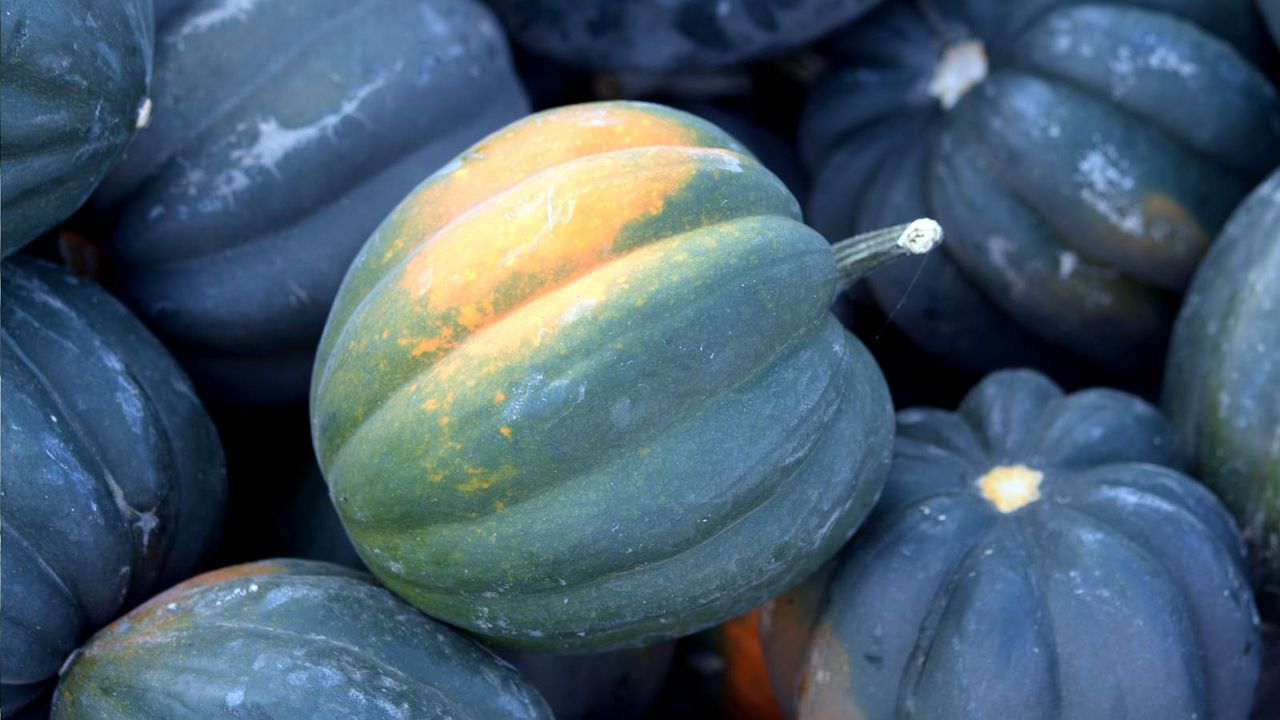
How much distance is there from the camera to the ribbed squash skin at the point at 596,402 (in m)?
1.30

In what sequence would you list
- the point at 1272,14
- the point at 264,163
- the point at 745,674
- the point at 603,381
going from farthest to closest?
the point at 745,674 → the point at 1272,14 → the point at 264,163 → the point at 603,381

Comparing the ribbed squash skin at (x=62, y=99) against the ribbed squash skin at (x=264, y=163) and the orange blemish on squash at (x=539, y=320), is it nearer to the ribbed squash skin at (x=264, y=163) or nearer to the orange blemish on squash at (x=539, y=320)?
the ribbed squash skin at (x=264, y=163)

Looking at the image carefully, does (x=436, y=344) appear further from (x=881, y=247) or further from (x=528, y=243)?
(x=881, y=247)

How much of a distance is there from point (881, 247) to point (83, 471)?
1.03m

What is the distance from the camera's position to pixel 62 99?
1459mm

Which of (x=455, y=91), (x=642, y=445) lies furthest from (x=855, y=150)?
(x=642, y=445)

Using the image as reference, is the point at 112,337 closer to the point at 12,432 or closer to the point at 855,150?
the point at 12,432

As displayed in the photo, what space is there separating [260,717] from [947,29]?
1.89 m

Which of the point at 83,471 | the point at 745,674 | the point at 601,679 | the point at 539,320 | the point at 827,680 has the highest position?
the point at 539,320

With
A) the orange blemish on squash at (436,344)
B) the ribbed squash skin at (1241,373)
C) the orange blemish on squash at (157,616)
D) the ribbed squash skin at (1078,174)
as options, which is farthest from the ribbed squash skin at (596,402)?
the ribbed squash skin at (1078,174)

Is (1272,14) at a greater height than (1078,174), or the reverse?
(1272,14)

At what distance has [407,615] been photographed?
1508 mm

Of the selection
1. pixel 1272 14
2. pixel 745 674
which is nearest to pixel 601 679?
pixel 745 674

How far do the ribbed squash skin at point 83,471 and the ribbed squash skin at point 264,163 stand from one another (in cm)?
13
